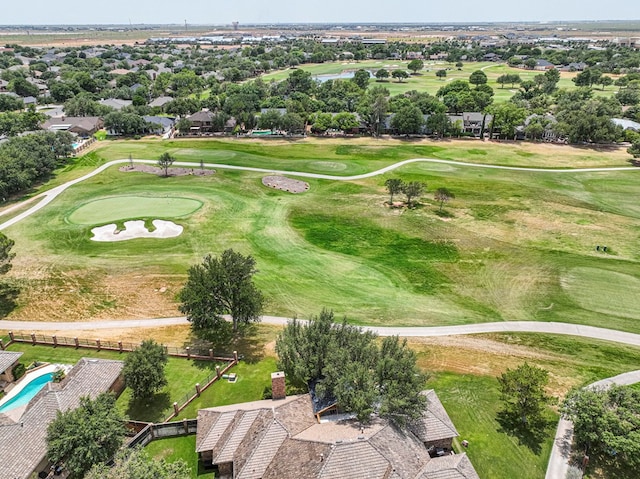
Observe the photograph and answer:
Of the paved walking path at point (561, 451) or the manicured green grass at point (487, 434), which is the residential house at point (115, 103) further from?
the paved walking path at point (561, 451)

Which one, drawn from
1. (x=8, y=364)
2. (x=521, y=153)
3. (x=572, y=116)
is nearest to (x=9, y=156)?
(x=8, y=364)

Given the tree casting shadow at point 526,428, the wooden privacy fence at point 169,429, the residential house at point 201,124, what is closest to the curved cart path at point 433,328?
the tree casting shadow at point 526,428

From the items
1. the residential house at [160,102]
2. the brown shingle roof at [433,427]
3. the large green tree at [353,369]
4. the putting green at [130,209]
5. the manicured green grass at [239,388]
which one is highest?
the residential house at [160,102]

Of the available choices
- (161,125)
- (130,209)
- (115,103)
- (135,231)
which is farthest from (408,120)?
(115,103)

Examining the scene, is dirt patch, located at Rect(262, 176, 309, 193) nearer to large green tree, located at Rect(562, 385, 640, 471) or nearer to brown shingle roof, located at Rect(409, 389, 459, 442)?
brown shingle roof, located at Rect(409, 389, 459, 442)

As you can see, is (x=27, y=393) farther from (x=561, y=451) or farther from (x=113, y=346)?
(x=561, y=451)

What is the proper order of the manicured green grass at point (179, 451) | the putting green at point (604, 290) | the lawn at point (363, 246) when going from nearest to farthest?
the manicured green grass at point (179, 451)
the putting green at point (604, 290)
the lawn at point (363, 246)

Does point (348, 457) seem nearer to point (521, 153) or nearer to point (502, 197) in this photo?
point (502, 197)
